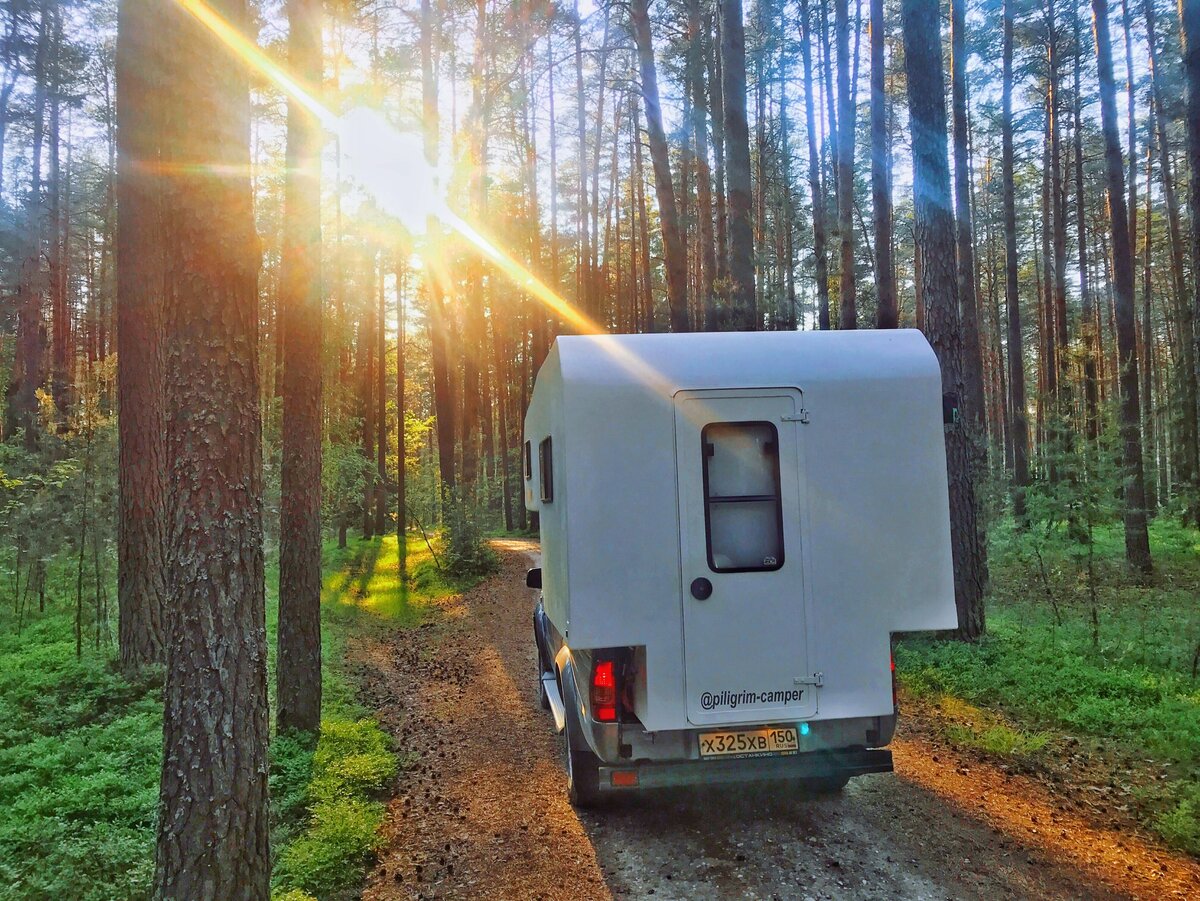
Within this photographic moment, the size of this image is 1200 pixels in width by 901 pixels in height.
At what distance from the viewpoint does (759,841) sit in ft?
14.5

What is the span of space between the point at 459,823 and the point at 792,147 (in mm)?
24421

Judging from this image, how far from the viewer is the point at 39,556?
1047 centimetres

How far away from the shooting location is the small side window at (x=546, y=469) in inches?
210

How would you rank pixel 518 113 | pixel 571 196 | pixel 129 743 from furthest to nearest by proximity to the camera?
1. pixel 571 196
2. pixel 518 113
3. pixel 129 743

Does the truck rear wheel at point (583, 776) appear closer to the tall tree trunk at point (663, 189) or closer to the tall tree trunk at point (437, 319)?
the tall tree trunk at point (663, 189)

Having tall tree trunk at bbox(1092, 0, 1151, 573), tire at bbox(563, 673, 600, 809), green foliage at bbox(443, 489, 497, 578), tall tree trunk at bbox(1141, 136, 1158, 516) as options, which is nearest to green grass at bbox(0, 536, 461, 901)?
tire at bbox(563, 673, 600, 809)

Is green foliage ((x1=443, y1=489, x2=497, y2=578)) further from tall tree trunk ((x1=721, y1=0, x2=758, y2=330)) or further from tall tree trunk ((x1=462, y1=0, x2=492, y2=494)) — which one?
tall tree trunk ((x1=721, y1=0, x2=758, y2=330))

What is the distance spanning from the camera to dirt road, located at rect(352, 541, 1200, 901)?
12.9 feet

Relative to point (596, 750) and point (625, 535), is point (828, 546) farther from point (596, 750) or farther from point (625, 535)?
point (596, 750)

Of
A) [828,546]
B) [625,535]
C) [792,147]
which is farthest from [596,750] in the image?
[792,147]

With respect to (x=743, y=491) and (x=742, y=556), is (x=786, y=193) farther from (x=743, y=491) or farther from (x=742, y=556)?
(x=742, y=556)

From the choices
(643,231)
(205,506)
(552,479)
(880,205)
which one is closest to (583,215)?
(643,231)

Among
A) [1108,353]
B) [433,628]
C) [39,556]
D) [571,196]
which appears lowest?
[433,628]

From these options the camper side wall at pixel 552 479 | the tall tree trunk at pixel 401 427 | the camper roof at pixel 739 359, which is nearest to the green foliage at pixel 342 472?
the tall tree trunk at pixel 401 427
